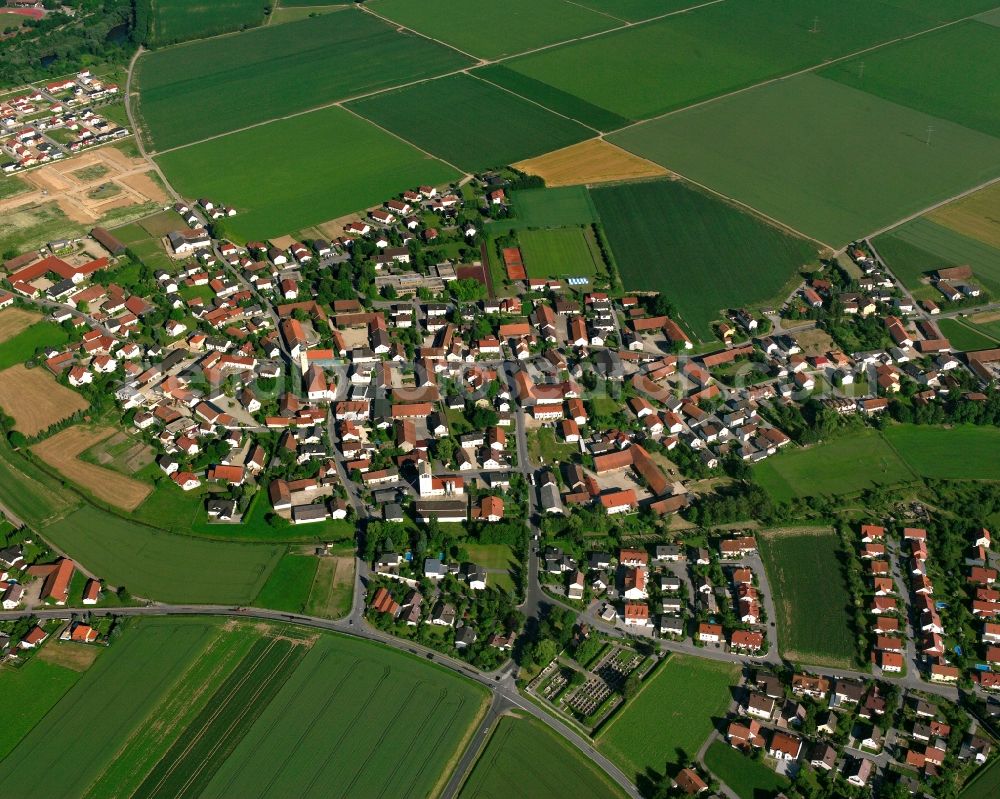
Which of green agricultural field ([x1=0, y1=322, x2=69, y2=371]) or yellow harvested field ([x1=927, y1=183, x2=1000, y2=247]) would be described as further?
yellow harvested field ([x1=927, y1=183, x2=1000, y2=247])

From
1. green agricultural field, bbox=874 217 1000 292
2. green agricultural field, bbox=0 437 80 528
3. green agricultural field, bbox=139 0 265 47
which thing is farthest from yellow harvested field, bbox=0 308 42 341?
green agricultural field, bbox=874 217 1000 292

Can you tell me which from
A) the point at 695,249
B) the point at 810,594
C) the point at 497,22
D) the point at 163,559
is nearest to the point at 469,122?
the point at 497,22

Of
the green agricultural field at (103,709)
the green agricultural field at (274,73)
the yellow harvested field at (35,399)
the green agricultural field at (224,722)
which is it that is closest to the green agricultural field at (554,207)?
the green agricultural field at (274,73)

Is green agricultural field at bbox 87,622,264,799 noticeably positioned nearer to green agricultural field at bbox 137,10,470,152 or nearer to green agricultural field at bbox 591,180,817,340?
green agricultural field at bbox 591,180,817,340

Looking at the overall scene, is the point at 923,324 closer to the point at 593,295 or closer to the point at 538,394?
the point at 593,295

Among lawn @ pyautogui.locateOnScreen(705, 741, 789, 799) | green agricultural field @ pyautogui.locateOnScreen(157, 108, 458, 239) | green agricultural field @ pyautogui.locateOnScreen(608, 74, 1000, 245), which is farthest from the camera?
green agricultural field @ pyautogui.locateOnScreen(157, 108, 458, 239)

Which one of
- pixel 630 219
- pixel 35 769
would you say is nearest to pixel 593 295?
pixel 630 219

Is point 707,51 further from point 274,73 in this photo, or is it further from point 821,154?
point 274,73
